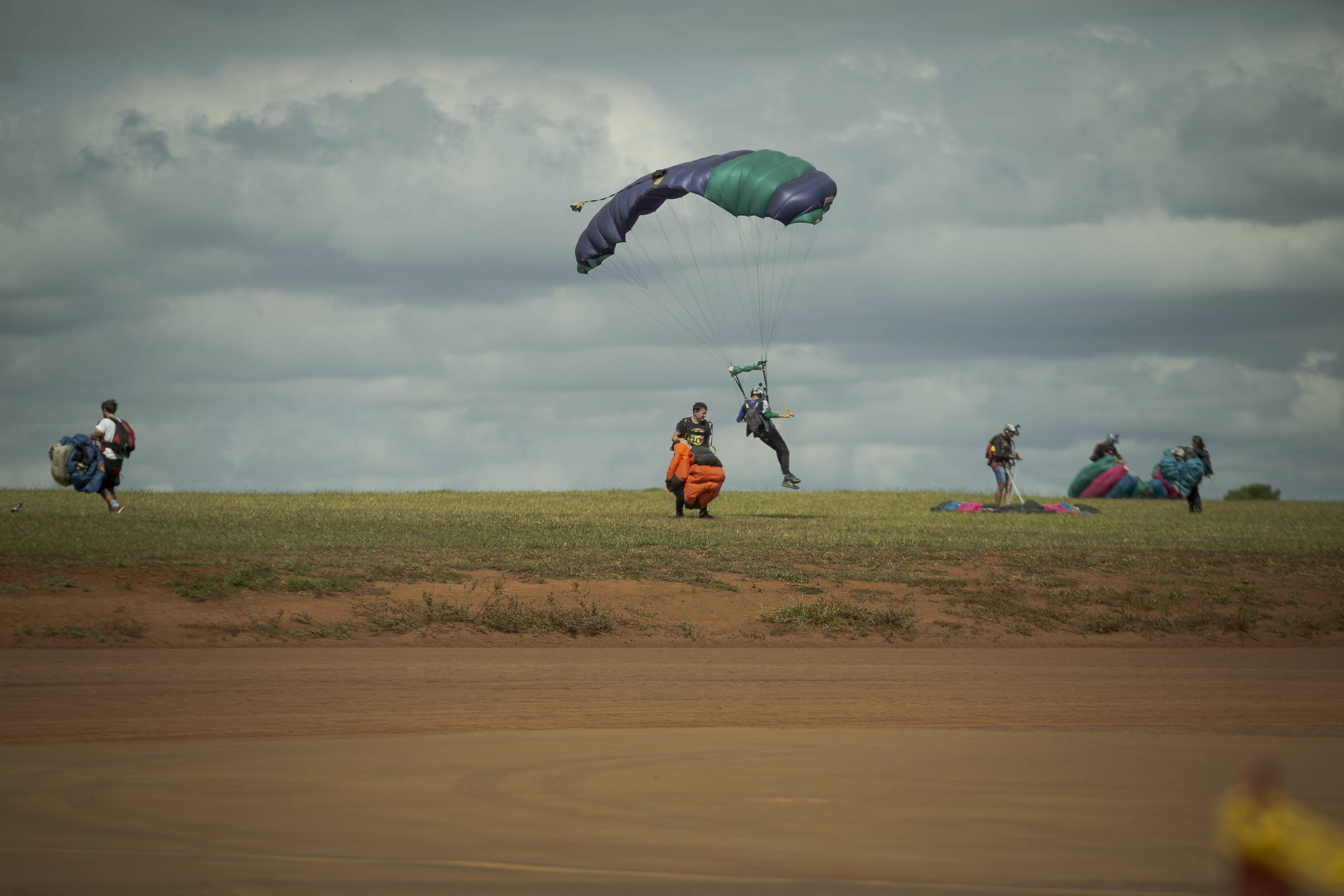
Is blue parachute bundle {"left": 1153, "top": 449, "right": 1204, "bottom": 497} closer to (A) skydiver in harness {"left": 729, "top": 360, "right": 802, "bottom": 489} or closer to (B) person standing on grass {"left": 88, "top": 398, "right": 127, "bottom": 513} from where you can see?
(A) skydiver in harness {"left": 729, "top": 360, "right": 802, "bottom": 489}

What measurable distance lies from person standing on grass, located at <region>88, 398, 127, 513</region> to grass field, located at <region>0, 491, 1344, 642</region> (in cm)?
64

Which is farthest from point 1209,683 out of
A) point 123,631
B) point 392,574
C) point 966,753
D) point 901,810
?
point 123,631

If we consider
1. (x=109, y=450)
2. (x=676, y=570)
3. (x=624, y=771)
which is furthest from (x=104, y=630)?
(x=109, y=450)

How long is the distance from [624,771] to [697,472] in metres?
17.2

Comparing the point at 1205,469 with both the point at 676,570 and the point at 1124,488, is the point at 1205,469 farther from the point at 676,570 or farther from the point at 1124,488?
the point at 676,570

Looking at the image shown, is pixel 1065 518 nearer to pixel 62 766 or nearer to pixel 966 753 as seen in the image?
pixel 966 753

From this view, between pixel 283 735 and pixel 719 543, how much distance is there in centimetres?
1172

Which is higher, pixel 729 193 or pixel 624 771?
pixel 729 193

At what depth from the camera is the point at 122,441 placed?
23234 mm

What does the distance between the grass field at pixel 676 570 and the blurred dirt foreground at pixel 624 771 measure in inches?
66.2

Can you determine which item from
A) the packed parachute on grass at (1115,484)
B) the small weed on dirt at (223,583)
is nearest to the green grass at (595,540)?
the small weed on dirt at (223,583)

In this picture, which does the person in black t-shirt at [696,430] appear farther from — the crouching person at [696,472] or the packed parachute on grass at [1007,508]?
the packed parachute on grass at [1007,508]

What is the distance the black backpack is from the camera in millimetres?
22969

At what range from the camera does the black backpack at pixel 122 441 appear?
75.4 feet
